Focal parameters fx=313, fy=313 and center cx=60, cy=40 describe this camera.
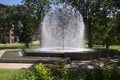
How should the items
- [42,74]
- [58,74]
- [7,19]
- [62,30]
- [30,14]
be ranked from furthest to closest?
1. [7,19]
2. [30,14]
3. [62,30]
4. [58,74]
5. [42,74]

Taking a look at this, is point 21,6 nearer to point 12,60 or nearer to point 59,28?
point 59,28

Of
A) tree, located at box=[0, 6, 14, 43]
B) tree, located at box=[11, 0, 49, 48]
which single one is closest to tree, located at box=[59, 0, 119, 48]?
tree, located at box=[11, 0, 49, 48]

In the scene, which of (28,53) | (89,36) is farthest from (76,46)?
(89,36)

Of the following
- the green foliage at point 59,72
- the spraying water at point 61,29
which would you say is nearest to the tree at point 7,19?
the spraying water at point 61,29

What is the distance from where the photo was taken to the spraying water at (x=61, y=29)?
29.2 meters

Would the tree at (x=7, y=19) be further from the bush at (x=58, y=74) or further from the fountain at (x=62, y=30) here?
the bush at (x=58, y=74)

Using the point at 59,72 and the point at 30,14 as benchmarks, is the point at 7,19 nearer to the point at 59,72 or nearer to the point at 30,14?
the point at 30,14

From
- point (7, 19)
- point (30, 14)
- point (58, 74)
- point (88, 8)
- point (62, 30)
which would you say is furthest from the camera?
point (7, 19)

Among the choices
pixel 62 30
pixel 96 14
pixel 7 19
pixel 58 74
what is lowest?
pixel 58 74

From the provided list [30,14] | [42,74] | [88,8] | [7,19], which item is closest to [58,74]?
[42,74]

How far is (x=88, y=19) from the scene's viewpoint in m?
45.9

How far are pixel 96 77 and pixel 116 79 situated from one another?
0.51 m

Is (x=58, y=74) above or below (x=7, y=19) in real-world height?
below

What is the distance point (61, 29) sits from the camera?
29328mm
